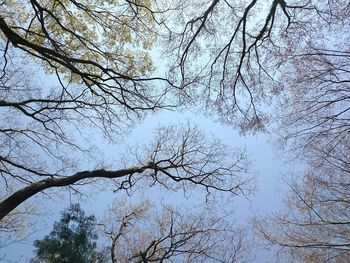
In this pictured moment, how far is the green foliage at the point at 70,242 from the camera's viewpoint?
8.07 m

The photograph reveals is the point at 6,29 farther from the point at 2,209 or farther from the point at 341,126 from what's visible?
the point at 341,126

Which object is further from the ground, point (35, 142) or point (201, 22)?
point (201, 22)

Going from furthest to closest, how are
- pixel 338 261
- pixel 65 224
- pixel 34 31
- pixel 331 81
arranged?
pixel 65 224, pixel 338 261, pixel 34 31, pixel 331 81

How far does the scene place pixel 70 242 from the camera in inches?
324

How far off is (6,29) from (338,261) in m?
7.22

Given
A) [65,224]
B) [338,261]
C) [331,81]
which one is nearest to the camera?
[331,81]

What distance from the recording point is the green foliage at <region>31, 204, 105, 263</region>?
807cm

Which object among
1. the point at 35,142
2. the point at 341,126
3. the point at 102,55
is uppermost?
the point at 102,55

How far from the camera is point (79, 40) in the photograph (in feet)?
21.8

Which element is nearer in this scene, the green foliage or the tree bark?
the tree bark

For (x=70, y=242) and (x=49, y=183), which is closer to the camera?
(x=49, y=183)

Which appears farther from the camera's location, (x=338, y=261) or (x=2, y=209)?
(x=338, y=261)

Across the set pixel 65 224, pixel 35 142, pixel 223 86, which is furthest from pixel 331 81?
pixel 65 224

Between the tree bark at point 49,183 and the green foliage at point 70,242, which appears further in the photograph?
the green foliage at point 70,242
